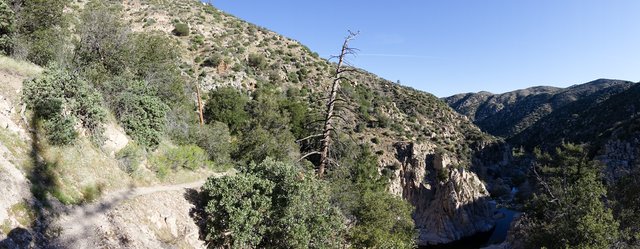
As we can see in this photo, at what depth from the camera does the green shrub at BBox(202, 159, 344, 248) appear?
12.2 m

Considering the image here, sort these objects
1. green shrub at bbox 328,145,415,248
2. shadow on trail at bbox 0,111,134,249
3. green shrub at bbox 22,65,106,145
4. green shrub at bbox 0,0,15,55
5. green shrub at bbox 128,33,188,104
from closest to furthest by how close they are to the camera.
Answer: shadow on trail at bbox 0,111,134,249, green shrub at bbox 22,65,106,145, green shrub at bbox 0,0,15,55, green shrub at bbox 328,145,415,248, green shrub at bbox 128,33,188,104

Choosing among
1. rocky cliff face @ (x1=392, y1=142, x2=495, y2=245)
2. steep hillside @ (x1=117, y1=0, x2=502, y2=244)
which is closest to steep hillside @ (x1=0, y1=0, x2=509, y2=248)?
rocky cliff face @ (x1=392, y1=142, x2=495, y2=245)

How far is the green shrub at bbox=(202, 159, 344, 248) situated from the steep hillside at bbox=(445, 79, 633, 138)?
10007 cm

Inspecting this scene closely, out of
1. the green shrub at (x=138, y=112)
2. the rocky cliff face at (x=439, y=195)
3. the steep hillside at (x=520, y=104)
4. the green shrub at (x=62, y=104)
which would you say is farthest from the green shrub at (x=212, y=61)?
the steep hillside at (x=520, y=104)

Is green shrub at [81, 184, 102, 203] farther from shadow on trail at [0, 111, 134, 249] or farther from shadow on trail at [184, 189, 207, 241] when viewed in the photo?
shadow on trail at [184, 189, 207, 241]

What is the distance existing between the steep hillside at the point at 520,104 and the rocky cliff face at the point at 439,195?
6580 cm

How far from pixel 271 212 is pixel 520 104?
140947 millimetres

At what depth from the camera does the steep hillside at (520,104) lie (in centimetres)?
10612

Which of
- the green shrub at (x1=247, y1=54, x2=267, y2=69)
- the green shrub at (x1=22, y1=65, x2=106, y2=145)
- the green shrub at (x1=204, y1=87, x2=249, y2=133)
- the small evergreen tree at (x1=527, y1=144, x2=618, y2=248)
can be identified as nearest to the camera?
the green shrub at (x1=22, y1=65, x2=106, y2=145)

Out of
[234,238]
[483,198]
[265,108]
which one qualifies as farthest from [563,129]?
[234,238]

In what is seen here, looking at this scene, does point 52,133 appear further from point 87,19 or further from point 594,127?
point 594,127

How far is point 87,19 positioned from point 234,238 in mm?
16914

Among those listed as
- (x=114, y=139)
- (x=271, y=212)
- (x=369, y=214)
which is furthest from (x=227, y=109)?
(x=271, y=212)

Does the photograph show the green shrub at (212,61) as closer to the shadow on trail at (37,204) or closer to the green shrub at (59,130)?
the green shrub at (59,130)
